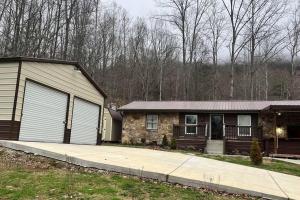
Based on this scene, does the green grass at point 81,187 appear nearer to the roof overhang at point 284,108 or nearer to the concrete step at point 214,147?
the roof overhang at point 284,108

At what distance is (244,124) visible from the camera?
23.0 m

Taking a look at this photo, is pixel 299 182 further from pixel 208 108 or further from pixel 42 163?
pixel 208 108

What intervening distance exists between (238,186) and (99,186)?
9.18ft

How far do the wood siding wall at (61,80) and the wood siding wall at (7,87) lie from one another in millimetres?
243

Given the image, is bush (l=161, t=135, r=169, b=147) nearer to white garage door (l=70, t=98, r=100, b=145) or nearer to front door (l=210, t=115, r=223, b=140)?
front door (l=210, t=115, r=223, b=140)

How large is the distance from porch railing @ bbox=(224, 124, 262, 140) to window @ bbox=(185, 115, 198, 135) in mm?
2222

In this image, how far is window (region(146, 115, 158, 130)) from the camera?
2491 cm

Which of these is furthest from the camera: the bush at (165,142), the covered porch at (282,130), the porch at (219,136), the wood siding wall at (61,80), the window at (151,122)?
the window at (151,122)

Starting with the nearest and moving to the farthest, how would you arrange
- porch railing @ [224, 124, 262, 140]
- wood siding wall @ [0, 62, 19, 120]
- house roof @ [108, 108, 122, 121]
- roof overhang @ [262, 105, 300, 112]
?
wood siding wall @ [0, 62, 19, 120]
roof overhang @ [262, 105, 300, 112]
porch railing @ [224, 124, 262, 140]
house roof @ [108, 108, 122, 121]

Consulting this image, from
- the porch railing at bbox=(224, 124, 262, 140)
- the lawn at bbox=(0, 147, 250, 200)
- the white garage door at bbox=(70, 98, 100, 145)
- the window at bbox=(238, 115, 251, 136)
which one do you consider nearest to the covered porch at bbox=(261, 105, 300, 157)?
the porch railing at bbox=(224, 124, 262, 140)

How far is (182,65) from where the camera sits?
39.7 metres

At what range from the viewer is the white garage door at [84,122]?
17344 millimetres

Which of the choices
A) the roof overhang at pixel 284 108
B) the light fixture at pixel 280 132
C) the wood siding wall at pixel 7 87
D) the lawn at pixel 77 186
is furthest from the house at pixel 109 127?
the lawn at pixel 77 186

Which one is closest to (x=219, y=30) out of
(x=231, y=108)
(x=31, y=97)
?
(x=231, y=108)
